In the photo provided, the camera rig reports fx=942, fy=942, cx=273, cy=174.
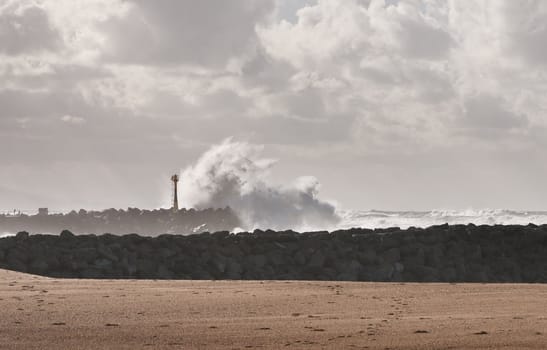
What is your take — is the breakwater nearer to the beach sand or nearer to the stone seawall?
the stone seawall

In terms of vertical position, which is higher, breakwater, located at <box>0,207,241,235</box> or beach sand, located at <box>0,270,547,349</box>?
Result: breakwater, located at <box>0,207,241,235</box>

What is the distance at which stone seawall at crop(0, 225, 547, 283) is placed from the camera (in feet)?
56.5

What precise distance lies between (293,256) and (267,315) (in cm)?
859

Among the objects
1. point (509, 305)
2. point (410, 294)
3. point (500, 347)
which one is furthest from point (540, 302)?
point (500, 347)

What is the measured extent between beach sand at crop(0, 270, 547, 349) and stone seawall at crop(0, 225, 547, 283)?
4.01m

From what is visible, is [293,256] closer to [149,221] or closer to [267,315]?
[267,315]

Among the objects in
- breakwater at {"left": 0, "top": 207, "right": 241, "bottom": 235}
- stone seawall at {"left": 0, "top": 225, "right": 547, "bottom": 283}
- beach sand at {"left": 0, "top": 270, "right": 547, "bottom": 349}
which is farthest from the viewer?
breakwater at {"left": 0, "top": 207, "right": 241, "bottom": 235}

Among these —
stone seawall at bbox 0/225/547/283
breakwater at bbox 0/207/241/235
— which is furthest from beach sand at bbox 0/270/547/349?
breakwater at bbox 0/207/241/235

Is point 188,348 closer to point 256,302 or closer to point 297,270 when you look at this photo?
point 256,302

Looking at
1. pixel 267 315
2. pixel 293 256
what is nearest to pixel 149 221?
pixel 293 256

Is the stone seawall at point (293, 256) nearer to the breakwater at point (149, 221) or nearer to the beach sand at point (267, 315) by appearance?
the beach sand at point (267, 315)

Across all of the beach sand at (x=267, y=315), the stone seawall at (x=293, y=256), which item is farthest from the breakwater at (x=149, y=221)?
the beach sand at (x=267, y=315)

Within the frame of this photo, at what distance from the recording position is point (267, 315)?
9438 mm

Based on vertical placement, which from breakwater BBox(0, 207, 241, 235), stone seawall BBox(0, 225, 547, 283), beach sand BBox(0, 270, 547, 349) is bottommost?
beach sand BBox(0, 270, 547, 349)
